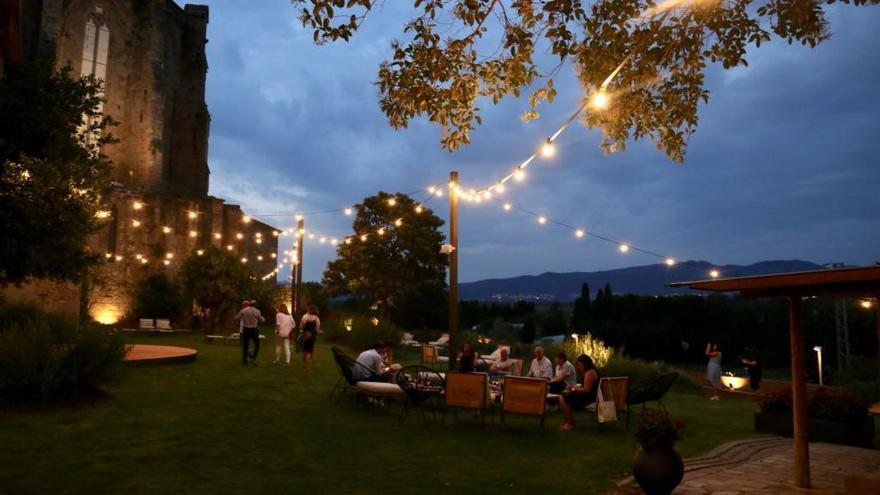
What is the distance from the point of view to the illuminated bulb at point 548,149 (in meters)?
7.94

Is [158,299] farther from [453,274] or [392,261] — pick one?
[453,274]

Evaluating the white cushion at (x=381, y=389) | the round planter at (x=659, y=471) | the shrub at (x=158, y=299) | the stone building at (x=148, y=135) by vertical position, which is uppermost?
the stone building at (x=148, y=135)

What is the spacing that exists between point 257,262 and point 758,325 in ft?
102

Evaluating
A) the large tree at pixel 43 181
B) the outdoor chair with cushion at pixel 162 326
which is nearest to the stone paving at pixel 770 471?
the large tree at pixel 43 181

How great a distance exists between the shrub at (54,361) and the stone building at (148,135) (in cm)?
1910

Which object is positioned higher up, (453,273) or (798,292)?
(453,273)

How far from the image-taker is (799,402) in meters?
5.84

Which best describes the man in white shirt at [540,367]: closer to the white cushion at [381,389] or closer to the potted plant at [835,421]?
the white cushion at [381,389]

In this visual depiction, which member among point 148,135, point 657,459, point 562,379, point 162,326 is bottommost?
point 657,459

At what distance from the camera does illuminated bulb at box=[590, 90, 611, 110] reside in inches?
245

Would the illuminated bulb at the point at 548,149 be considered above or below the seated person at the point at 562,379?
above

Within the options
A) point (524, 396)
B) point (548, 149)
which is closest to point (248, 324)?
point (524, 396)

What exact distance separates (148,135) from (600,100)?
34858 mm

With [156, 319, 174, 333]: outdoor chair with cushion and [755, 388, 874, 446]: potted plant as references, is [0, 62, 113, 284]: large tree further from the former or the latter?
[156, 319, 174, 333]: outdoor chair with cushion
